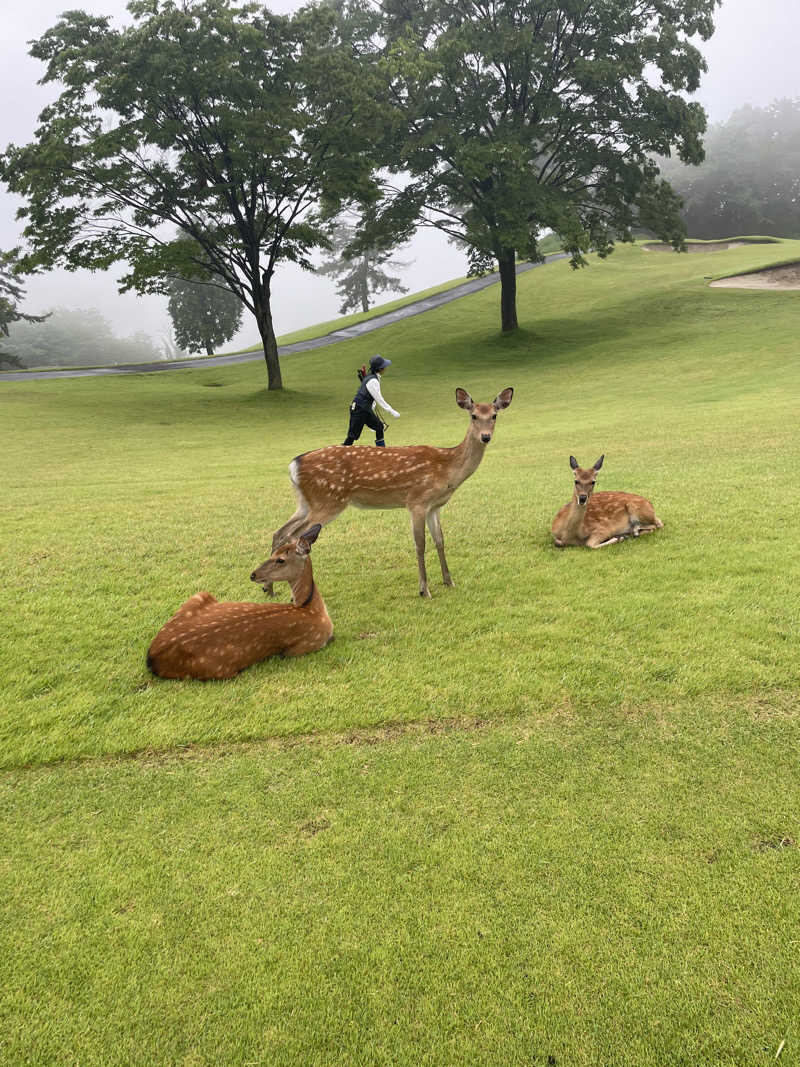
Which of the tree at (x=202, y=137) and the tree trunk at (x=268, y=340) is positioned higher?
the tree at (x=202, y=137)

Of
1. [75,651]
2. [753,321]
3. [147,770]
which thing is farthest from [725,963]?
[753,321]

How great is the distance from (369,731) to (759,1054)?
2402 mm

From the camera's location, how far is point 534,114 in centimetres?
3155

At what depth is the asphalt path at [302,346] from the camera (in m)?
38.2

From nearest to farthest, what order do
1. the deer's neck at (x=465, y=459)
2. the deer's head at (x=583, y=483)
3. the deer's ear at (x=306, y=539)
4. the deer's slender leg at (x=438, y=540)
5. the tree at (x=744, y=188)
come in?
the deer's ear at (x=306, y=539) < the deer's neck at (x=465, y=459) < the deer's slender leg at (x=438, y=540) < the deer's head at (x=583, y=483) < the tree at (x=744, y=188)

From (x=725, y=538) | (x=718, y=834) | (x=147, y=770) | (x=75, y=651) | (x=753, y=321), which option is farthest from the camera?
(x=753, y=321)

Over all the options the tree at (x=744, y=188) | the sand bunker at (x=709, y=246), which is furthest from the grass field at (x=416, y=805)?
the tree at (x=744, y=188)

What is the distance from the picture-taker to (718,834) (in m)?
3.09

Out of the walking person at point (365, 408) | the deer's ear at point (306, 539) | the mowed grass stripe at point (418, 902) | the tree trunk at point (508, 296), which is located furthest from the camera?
the tree trunk at point (508, 296)

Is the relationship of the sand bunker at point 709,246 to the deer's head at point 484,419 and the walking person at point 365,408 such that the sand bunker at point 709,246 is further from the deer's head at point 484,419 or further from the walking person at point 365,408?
the deer's head at point 484,419

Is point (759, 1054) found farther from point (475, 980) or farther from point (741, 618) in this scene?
point (741, 618)

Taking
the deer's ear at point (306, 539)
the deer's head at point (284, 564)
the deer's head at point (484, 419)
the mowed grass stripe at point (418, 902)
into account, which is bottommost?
the mowed grass stripe at point (418, 902)

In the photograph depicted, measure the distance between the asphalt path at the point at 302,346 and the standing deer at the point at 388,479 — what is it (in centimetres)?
3471

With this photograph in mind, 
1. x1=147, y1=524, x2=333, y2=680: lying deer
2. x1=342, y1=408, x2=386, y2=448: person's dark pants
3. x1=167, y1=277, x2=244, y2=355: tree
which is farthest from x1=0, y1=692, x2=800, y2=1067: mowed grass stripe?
x1=167, y1=277, x2=244, y2=355: tree
